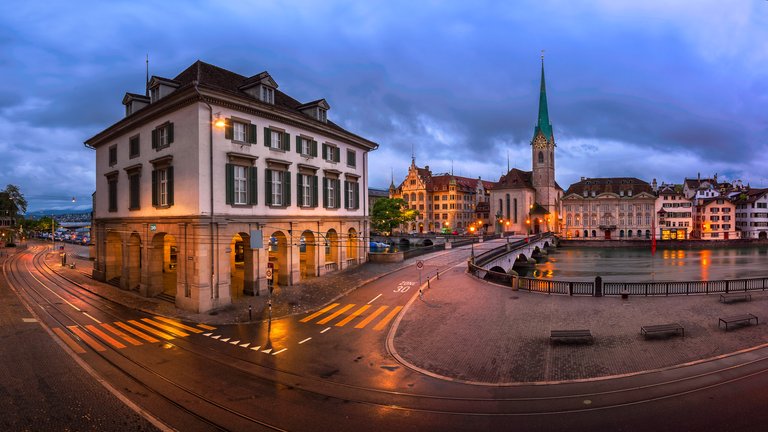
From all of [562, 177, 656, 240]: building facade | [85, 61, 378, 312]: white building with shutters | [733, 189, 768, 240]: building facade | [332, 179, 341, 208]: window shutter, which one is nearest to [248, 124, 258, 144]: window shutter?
[85, 61, 378, 312]: white building with shutters

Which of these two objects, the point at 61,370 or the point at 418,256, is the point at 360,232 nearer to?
the point at 418,256

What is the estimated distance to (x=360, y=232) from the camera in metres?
40.4

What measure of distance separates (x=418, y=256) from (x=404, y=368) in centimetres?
3470

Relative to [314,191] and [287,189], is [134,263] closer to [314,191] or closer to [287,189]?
[287,189]

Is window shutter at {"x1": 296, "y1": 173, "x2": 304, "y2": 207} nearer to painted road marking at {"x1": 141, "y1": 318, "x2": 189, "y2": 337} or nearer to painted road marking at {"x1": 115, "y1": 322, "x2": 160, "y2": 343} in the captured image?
painted road marking at {"x1": 141, "y1": 318, "x2": 189, "y2": 337}

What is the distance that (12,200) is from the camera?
334 feet

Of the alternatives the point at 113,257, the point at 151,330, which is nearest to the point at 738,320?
the point at 151,330

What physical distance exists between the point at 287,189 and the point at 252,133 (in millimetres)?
5013

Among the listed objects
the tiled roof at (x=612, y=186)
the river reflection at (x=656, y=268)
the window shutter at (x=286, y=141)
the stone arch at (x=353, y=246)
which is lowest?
the river reflection at (x=656, y=268)

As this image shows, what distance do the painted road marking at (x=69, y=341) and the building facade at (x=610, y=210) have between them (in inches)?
4815

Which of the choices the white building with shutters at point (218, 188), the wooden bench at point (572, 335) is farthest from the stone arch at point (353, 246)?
the wooden bench at point (572, 335)

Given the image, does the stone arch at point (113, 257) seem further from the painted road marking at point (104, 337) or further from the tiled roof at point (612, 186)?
the tiled roof at point (612, 186)

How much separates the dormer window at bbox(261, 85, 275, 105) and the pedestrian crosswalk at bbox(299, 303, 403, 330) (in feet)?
52.2

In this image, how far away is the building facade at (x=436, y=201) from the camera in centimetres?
11950
